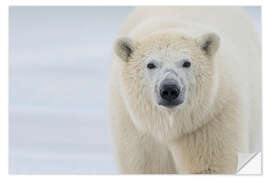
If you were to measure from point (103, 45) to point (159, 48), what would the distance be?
4.66 feet

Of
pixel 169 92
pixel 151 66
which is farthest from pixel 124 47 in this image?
pixel 169 92

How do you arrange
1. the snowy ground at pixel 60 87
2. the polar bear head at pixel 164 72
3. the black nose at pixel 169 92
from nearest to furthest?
1. the black nose at pixel 169 92
2. the polar bear head at pixel 164 72
3. the snowy ground at pixel 60 87

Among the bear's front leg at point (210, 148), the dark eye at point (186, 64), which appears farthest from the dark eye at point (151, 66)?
the bear's front leg at point (210, 148)

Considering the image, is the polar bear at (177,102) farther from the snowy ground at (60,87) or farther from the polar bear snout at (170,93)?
the snowy ground at (60,87)

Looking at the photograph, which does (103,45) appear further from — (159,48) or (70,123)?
(159,48)

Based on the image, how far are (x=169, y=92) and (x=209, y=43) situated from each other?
733 mm

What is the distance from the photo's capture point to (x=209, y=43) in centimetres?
495

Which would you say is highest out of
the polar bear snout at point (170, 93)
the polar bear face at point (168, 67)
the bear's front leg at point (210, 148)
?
the polar bear face at point (168, 67)

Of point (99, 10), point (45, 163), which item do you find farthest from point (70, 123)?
point (99, 10)

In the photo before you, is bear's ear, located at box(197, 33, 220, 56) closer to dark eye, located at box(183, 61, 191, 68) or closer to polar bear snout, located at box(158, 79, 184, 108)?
dark eye, located at box(183, 61, 191, 68)

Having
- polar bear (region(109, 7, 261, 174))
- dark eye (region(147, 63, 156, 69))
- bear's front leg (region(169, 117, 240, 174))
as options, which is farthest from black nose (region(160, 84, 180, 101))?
bear's front leg (region(169, 117, 240, 174))

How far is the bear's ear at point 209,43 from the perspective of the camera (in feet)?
16.1

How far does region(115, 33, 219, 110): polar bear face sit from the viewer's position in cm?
466

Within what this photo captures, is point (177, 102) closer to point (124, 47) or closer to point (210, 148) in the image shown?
point (210, 148)
